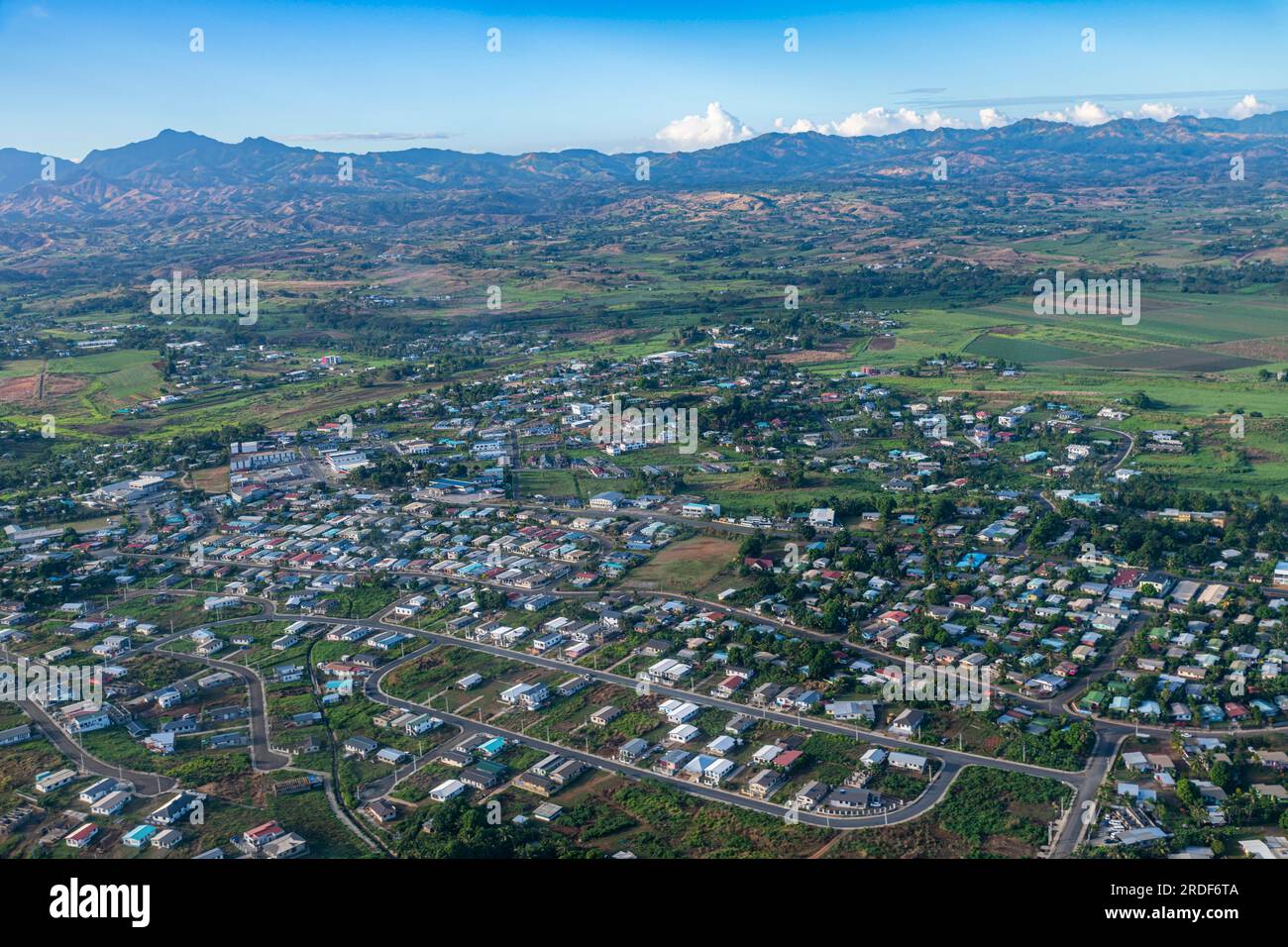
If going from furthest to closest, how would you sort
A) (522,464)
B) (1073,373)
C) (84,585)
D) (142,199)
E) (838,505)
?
(142,199)
(1073,373)
(522,464)
(838,505)
(84,585)

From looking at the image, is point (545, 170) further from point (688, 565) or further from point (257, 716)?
point (257, 716)

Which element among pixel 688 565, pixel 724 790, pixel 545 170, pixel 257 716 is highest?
pixel 545 170

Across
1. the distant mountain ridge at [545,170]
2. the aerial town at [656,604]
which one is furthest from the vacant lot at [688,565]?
the distant mountain ridge at [545,170]

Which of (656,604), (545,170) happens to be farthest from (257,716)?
(545,170)

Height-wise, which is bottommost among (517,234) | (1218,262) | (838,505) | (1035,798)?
(1035,798)

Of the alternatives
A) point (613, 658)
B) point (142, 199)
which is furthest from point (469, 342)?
point (142, 199)

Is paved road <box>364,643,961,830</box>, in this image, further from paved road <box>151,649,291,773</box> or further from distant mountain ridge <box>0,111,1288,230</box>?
distant mountain ridge <box>0,111,1288,230</box>

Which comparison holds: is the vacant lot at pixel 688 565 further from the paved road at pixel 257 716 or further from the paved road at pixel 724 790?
the paved road at pixel 257 716
